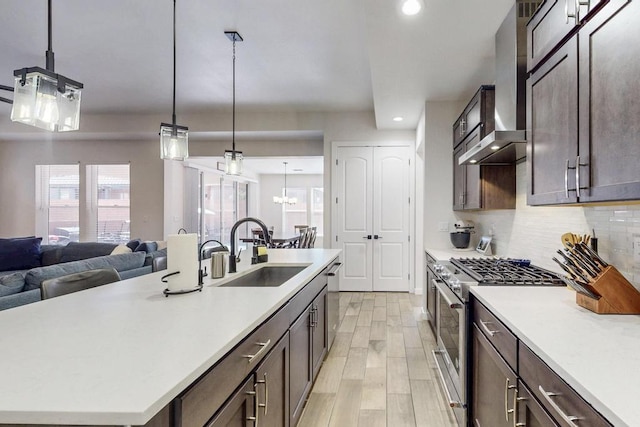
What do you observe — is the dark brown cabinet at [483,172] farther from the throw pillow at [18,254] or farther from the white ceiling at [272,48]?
the throw pillow at [18,254]

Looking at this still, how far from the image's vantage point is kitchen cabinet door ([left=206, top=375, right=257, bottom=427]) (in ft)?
3.42

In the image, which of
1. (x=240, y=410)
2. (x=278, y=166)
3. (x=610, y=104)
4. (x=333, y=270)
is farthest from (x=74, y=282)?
(x=278, y=166)

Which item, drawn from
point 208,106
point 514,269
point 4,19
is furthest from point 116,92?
point 514,269

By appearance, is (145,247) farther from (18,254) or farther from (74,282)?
(74,282)

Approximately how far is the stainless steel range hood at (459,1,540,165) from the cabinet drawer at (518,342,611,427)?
57.2 inches

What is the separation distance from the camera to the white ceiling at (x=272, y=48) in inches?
108

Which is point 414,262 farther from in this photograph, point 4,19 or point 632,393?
point 4,19

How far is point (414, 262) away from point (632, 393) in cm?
509

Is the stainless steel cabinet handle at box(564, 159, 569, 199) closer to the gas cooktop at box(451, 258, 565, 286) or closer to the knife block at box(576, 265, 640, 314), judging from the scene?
the knife block at box(576, 265, 640, 314)

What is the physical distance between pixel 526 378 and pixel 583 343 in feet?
0.76

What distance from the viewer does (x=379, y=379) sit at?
278 cm

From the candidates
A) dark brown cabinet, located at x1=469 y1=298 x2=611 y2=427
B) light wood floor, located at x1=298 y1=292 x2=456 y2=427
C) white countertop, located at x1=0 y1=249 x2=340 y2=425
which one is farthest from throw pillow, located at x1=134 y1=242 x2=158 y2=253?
dark brown cabinet, located at x1=469 y1=298 x2=611 y2=427

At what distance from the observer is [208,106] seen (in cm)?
584

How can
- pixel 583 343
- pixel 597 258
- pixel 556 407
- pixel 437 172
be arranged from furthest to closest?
1. pixel 437 172
2. pixel 597 258
3. pixel 583 343
4. pixel 556 407
